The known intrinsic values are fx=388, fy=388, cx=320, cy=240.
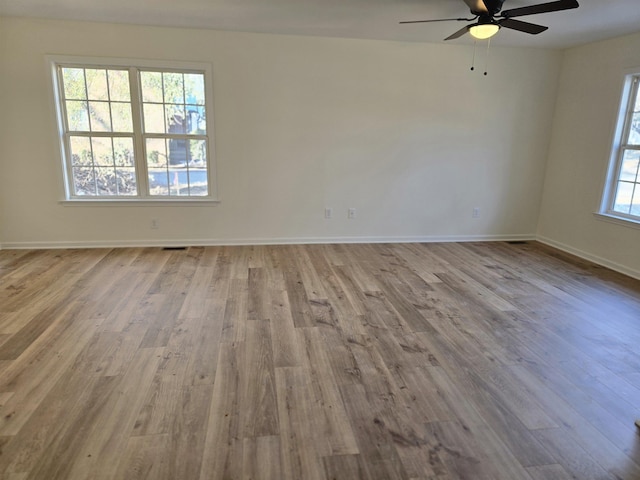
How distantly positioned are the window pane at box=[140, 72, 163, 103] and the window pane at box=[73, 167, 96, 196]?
3.77ft

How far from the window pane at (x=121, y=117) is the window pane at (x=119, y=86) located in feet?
0.22

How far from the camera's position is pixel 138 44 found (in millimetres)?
4484

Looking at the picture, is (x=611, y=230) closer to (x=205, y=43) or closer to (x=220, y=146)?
(x=220, y=146)

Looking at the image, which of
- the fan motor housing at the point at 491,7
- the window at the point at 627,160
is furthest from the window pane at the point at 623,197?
the fan motor housing at the point at 491,7

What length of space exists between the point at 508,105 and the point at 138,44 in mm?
4783

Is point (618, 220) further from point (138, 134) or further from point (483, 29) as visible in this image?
point (138, 134)

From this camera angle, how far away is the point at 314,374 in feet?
7.82

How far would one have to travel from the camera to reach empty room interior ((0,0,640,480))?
192cm

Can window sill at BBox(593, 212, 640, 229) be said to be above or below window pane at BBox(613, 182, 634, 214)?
below

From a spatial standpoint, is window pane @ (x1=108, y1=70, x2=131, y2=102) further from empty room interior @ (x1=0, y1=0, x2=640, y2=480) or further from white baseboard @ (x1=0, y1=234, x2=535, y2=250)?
white baseboard @ (x1=0, y1=234, x2=535, y2=250)

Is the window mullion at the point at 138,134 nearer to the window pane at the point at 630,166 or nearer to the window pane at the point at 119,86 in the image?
the window pane at the point at 119,86

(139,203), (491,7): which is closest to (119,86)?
(139,203)

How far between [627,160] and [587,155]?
465mm

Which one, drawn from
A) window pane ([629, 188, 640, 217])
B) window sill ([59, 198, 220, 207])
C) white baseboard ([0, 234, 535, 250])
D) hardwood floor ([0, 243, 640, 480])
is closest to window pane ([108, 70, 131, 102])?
window sill ([59, 198, 220, 207])
